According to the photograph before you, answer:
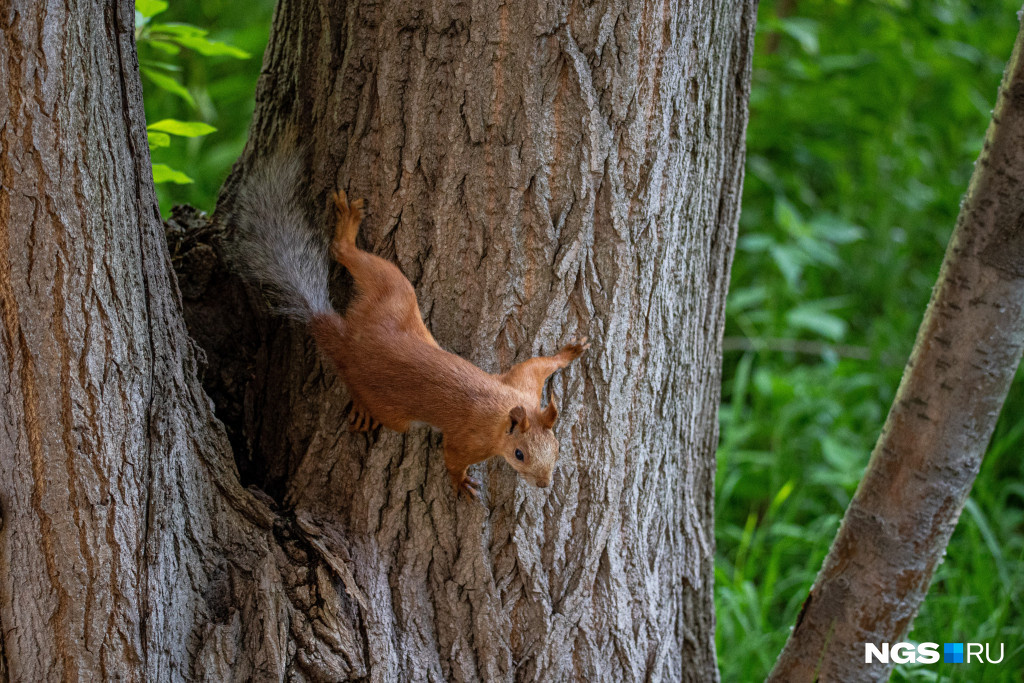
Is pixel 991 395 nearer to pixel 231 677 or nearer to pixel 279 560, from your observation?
pixel 279 560

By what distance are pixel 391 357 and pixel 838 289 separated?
330 centimetres

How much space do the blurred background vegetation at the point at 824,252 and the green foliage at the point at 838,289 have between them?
0.4 inches

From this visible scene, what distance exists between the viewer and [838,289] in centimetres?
415

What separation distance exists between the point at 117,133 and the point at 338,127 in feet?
1.40

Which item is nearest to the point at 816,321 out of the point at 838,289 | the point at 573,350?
the point at 838,289

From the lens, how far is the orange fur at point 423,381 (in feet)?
4.73

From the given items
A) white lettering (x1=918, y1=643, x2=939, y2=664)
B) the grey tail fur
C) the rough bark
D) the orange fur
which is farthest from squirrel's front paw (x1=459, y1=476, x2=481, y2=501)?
white lettering (x1=918, y1=643, x2=939, y2=664)

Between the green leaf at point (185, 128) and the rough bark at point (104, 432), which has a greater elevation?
the green leaf at point (185, 128)

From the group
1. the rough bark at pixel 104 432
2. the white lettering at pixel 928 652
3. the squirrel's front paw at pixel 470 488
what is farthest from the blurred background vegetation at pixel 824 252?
the rough bark at pixel 104 432

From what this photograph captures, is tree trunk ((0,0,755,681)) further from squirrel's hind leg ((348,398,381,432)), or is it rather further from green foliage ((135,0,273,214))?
green foliage ((135,0,273,214))

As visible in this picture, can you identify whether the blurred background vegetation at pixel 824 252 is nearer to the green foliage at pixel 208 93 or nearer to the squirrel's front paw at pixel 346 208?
the green foliage at pixel 208 93

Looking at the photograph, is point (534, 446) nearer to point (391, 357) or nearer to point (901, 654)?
point (391, 357)

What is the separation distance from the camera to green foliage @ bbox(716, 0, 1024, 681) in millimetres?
2668

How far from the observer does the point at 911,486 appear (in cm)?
176
